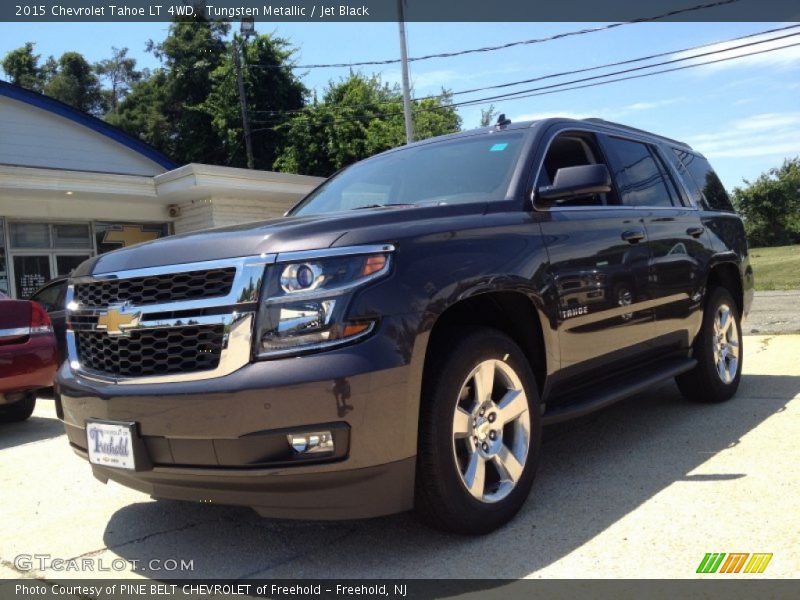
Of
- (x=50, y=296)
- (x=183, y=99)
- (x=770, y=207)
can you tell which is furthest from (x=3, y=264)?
(x=770, y=207)

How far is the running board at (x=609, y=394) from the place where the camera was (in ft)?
11.7

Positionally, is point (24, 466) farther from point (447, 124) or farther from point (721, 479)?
point (447, 124)

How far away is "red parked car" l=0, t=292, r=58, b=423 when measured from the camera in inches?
226

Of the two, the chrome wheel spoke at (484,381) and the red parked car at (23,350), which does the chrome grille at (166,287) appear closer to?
the chrome wheel spoke at (484,381)

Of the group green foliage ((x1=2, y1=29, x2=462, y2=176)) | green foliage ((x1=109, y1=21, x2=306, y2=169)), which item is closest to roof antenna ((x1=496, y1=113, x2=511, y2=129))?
green foliage ((x1=2, y1=29, x2=462, y2=176))

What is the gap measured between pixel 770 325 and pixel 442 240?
8.25 m

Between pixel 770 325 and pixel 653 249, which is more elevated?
pixel 653 249

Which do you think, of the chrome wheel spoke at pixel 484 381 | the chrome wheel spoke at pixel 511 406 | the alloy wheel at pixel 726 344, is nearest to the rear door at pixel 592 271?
the chrome wheel spoke at pixel 511 406

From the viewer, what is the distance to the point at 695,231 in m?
5.15

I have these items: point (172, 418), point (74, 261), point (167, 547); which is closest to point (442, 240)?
point (172, 418)

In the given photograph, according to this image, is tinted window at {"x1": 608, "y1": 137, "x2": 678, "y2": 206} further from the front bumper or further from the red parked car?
the red parked car

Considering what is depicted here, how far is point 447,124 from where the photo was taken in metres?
41.9

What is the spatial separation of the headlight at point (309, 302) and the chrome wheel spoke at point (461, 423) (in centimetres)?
58

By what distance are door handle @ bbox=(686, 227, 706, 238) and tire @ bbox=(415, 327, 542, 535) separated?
235cm
